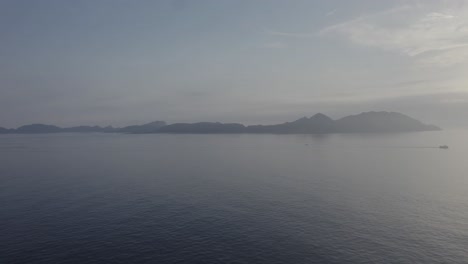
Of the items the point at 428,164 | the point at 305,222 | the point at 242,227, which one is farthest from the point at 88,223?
the point at 428,164

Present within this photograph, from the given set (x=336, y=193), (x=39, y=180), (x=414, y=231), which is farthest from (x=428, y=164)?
(x=39, y=180)

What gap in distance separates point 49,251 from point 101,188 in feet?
201

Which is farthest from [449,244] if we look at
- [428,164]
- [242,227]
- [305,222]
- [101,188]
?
[428,164]

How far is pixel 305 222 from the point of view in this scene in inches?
3307

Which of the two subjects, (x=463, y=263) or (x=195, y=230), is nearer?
(x=463, y=263)

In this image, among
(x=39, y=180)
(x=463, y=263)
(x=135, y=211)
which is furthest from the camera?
(x=39, y=180)

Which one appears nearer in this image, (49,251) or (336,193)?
(49,251)

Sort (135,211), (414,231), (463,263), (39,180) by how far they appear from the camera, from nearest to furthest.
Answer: (463,263) < (414,231) < (135,211) < (39,180)

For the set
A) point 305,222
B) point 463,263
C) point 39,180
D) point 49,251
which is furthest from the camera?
point 39,180

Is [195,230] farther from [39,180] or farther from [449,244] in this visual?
[39,180]

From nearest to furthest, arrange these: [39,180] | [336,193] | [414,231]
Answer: [414,231] < [336,193] < [39,180]

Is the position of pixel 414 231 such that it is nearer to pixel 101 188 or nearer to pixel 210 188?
pixel 210 188

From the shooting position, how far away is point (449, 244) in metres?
70.4

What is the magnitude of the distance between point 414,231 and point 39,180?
148 meters
